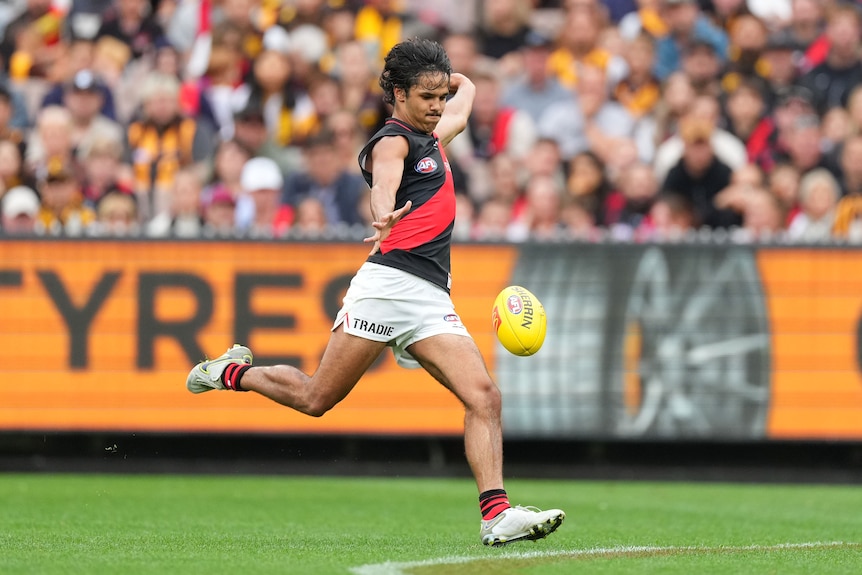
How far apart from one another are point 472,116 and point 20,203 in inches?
180

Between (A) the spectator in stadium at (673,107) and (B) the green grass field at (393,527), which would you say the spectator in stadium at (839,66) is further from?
(B) the green grass field at (393,527)

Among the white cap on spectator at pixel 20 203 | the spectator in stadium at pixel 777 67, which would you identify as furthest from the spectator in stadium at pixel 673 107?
the white cap on spectator at pixel 20 203

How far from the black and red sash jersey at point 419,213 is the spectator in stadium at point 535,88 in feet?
26.6

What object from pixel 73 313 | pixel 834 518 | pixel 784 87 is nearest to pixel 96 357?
pixel 73 313

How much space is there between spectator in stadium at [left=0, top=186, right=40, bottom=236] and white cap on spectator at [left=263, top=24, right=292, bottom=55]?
132 inches

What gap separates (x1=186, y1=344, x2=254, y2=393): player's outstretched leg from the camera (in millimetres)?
8250

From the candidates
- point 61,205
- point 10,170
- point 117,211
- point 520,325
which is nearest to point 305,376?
point 520,325

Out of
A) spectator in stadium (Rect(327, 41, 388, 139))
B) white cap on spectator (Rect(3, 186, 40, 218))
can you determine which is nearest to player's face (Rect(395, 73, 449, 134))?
white cap on spectator (Rect(3, 186, 40, 218))

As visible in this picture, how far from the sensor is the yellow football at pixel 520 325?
25.6 ft

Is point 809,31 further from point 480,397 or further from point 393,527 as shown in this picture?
point 480,397

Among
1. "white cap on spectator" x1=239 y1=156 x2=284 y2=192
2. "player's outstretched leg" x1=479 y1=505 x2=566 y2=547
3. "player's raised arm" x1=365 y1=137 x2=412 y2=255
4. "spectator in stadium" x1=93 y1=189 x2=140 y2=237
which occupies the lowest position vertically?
"player's outstretched leg" x1=479 y1=505 x2=566 y2=547

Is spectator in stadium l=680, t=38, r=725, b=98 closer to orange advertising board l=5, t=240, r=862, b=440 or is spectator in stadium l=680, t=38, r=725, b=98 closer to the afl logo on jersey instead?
orange advertising board l=5, t=240, r=862, b=440

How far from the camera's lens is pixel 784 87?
15.6m

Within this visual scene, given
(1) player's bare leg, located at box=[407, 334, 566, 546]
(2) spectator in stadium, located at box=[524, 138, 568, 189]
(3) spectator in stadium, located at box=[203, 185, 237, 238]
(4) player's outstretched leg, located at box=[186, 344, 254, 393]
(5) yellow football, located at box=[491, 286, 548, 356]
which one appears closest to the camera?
(1) player's bare leg, located at box=[407, 334, 566, 546]
